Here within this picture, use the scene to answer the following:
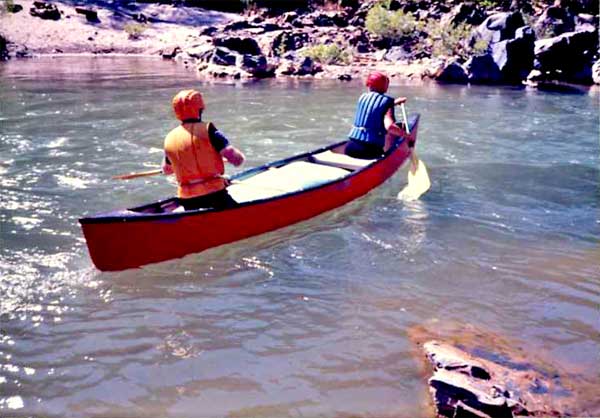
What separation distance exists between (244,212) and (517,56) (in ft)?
52.2

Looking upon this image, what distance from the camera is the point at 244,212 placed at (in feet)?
20.3

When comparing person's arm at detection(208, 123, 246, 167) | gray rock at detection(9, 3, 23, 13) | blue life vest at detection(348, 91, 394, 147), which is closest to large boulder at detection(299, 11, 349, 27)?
gray rock at detection(9, 3, 23, 13)

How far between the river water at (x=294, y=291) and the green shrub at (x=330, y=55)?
1244 centimetres

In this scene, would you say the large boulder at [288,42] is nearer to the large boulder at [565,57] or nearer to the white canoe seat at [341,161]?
the large boulder at [565,57]

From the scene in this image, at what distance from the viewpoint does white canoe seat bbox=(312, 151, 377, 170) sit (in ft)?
26.5

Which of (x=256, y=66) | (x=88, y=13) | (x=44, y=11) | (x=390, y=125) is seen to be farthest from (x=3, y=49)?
(x=390, y=125)

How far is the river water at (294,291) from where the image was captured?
4.01 meters

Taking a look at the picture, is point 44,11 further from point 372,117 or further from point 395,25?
point 372,117

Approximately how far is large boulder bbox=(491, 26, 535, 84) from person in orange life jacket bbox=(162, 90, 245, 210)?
51.7ft

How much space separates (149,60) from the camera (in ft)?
89.1

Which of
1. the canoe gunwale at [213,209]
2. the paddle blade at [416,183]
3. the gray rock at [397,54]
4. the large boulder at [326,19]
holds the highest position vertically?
the large boulder at [326,19]

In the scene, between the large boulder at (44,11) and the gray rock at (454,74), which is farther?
the large boulder at (44,11)

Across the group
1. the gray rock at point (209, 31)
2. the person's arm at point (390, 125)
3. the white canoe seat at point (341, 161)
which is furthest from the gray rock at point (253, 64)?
the person's arm at point (390, 125)

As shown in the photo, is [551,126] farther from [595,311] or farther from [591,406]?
[591,406]
